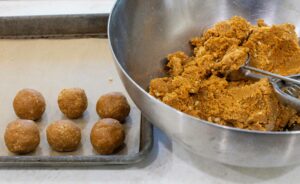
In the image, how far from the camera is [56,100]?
1.10 metres

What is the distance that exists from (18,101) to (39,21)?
340 millimetres

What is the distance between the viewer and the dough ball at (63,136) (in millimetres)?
930

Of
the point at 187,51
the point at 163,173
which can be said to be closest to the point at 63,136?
the point at 163,173

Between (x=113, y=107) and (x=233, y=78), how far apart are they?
0.28m

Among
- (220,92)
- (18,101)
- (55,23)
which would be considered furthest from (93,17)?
(220,92)

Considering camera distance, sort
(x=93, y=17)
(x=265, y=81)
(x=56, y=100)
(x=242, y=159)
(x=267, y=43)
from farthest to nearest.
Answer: (x=93, y=17) → (x=56, y=100) → (x=267, y=43) → (x=265, y=81) → (x=242, y=159)

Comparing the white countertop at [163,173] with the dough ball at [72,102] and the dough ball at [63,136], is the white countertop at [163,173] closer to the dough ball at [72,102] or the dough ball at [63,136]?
the dough ball at [63,136]

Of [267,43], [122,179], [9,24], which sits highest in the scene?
[267,43]

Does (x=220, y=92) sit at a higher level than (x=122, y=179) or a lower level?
higher

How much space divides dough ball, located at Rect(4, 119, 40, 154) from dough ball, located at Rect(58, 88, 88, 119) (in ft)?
0.31

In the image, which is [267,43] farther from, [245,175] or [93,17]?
[93,17]

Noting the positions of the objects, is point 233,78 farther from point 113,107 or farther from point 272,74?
point 113,107

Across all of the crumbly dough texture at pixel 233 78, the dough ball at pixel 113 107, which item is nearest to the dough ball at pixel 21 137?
the dough ball at pixel 113 107

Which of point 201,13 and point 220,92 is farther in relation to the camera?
point 201,13
